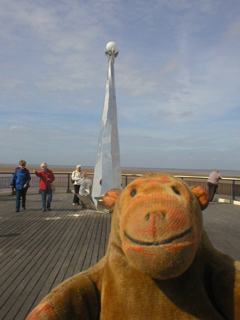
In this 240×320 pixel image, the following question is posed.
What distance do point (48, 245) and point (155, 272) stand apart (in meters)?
4.00

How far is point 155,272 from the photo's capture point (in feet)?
4.16

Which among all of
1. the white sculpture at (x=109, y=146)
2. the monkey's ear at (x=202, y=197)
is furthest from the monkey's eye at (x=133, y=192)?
the white sculpture at (x=109, y=146)

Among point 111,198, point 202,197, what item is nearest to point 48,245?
point 111,198

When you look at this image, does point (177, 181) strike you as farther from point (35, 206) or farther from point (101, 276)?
point (35, 206)

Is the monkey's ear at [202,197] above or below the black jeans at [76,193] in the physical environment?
above

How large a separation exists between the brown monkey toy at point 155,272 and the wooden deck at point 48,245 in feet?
5.16

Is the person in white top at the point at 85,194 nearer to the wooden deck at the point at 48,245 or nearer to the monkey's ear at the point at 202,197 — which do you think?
the wooden deck at the point at 48,245

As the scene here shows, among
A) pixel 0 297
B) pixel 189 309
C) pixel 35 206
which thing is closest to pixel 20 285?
pixel 0 297

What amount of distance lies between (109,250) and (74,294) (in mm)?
313

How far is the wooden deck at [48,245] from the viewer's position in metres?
3.13

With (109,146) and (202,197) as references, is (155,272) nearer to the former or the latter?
(202,197)

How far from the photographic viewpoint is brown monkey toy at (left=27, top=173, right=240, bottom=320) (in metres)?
1.27

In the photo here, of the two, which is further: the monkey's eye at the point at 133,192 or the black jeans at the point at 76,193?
the black jeans at the point at 76,193

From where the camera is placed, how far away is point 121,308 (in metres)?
1.46
